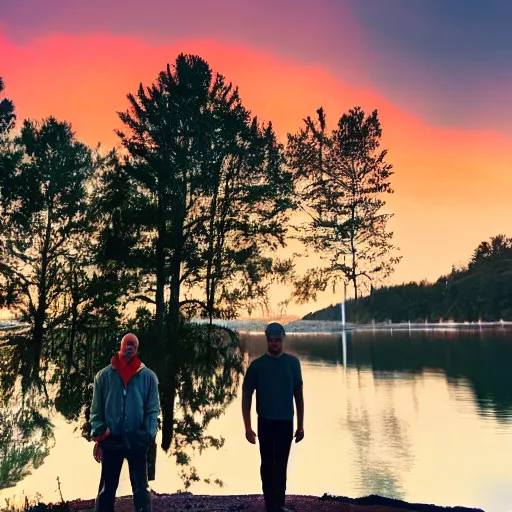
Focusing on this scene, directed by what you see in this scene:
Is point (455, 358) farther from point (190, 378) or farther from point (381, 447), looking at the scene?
point (381, 447)

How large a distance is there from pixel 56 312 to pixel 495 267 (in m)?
43.9

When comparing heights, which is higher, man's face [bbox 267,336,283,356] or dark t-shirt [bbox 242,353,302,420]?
man's face [bbox 267,336,283,356]

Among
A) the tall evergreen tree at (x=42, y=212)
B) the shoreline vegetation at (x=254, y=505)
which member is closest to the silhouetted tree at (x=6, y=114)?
the tall evergreen tree at (x=42, y=212)

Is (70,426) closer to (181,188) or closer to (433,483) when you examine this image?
(181,188)

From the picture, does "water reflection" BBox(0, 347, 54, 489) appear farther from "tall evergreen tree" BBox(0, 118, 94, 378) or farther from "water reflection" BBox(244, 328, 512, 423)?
"water reflection" BBox(244, 328, 512, 423)

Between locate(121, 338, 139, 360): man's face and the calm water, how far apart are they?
5.83m

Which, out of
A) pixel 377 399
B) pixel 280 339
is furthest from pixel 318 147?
pixel 280 339

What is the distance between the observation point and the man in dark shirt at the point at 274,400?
752 cm

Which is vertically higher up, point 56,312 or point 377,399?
Answer: point 56,312

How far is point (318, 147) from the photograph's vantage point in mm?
52312

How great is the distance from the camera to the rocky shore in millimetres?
8531

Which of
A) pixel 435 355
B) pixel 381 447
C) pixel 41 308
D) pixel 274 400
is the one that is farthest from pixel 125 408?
pixel 435 355

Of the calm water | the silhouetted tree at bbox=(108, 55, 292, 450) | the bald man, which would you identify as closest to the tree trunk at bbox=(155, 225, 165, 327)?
the silhouetted tree at bbox=(108, 55, 292, 450)

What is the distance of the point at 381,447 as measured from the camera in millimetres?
15594
